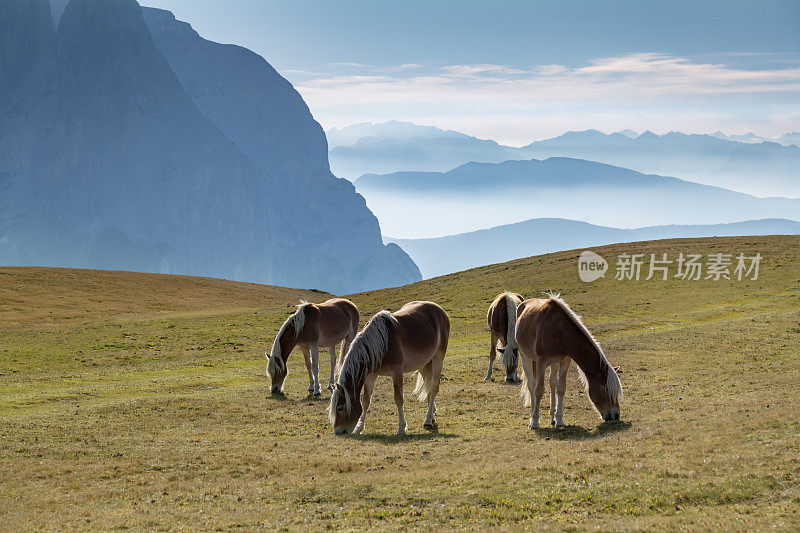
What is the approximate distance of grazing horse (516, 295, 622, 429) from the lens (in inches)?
742

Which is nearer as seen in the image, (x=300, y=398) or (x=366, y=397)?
(x=366, y=397)

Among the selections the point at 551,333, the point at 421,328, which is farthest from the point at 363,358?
the point at 551,333

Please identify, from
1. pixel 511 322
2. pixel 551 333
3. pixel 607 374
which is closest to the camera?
pixel 607 374

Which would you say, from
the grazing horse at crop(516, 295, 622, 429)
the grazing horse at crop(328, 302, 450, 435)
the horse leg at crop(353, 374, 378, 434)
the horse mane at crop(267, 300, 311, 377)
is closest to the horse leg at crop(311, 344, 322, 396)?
the horse mane at crop(267, 300, 311, 377)

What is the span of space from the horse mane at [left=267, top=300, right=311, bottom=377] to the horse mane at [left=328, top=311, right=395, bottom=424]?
7842mm

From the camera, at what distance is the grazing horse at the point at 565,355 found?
61.8 feet

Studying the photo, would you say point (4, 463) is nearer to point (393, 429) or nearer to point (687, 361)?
point (393, 429)

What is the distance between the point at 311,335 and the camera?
27.3 m

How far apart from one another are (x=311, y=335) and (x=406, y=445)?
387 inches

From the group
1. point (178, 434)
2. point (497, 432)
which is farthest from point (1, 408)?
point (497, 432)

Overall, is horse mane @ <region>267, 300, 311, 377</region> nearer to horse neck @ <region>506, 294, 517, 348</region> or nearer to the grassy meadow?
the grassy meadow

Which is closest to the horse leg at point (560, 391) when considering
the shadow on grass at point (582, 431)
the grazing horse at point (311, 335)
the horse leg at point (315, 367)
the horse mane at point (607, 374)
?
the shadow on grass at point (582, 431)

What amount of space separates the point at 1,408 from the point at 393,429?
1514cm

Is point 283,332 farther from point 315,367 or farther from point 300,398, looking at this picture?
point 300,398
